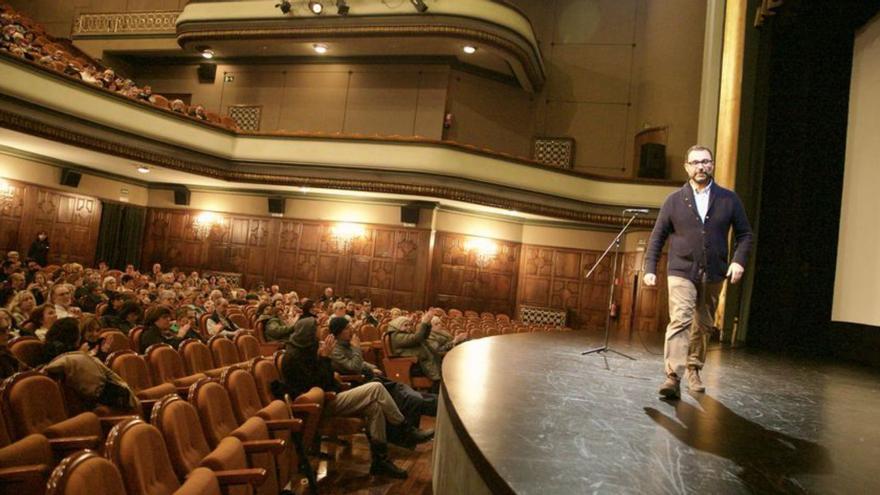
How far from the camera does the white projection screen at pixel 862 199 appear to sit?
4340 millimetres

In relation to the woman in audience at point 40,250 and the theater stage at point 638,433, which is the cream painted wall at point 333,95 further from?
the theater stage at point 638,433

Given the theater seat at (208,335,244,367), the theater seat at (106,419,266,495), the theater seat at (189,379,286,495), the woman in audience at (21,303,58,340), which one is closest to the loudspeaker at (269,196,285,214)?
the theater seat at (208,335,244,367)

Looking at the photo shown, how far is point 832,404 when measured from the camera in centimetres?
291

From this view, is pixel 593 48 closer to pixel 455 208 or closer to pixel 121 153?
pixel 455 208

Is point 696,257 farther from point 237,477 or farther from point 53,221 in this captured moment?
point 53,221

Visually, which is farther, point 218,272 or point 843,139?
point 218,272

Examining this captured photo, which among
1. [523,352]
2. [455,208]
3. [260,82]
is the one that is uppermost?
[260,82]

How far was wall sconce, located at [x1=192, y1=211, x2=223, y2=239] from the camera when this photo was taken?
12821mm

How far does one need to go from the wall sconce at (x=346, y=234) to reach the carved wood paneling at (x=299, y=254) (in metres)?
0.04

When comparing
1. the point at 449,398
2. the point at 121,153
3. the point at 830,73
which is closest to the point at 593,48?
the point at 830,73

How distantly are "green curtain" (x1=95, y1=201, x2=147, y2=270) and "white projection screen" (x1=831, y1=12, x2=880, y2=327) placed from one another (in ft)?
41.7

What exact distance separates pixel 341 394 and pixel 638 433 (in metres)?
2.65

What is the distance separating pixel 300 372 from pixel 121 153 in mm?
7287

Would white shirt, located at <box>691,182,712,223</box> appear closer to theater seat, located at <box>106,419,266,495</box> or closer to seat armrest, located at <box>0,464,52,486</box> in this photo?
theater seat, located at <box>106,419,266,495</box>
